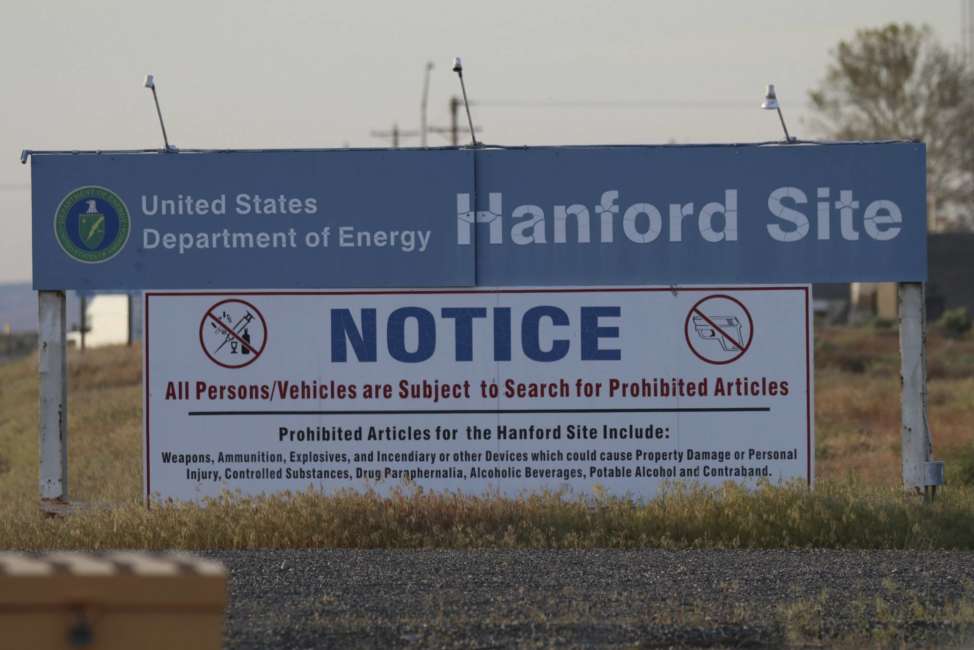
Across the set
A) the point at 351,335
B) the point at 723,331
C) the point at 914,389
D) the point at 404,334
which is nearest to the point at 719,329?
the point at 723,331

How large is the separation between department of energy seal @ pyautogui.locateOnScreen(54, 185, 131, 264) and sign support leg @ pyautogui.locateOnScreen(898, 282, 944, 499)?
6.93 meters

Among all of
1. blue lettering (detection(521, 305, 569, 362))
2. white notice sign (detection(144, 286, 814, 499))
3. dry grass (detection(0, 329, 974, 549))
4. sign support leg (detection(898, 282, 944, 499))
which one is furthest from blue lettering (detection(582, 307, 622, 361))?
sign support leg (detection(898, 282, 944, 499))

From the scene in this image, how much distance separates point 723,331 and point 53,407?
5.95 m

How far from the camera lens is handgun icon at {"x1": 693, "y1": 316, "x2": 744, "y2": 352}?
1445 centimetres

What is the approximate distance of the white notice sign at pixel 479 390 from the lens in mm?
14391

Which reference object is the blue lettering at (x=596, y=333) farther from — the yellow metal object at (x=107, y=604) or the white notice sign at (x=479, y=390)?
the yellow metal object at (x=107, y=604)

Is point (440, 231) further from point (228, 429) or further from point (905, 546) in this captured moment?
point (905, 546)

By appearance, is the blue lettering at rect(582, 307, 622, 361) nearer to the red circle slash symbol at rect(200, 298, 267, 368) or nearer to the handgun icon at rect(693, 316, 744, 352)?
the handgun icon at rect(693, 316, 744, 352)

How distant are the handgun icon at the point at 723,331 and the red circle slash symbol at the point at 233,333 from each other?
150 inches

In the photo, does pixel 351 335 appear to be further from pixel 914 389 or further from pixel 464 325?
pixel 914 389

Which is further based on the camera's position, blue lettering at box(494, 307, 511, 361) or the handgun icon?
blue lettering at box(494, 307, 511, 361)

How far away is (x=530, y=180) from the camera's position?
14.7 meters

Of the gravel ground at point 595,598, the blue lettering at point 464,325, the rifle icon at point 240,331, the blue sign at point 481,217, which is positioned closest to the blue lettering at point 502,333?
the blue lettering at point 464,325

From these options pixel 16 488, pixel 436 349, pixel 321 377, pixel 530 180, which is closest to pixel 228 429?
pixel 321 377
